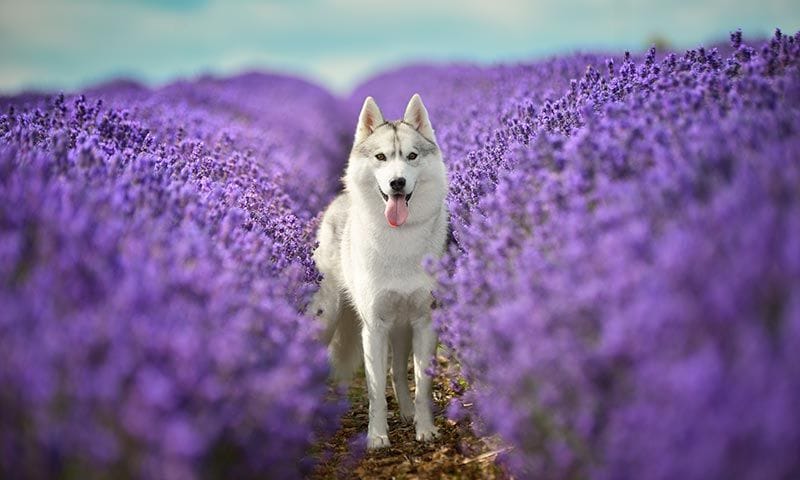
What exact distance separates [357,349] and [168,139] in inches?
82.2

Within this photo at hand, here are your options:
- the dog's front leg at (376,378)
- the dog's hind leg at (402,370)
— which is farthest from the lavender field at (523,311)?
the dog's hind leg at (402,370)

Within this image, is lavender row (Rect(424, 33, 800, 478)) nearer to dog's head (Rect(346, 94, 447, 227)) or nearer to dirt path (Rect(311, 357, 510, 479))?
dirt path (Rect(311, 357, 510, 479))

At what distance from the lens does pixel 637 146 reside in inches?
107

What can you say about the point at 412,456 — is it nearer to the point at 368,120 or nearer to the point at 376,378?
the point at 376,378

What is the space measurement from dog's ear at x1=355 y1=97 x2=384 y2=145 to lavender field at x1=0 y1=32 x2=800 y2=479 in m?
0.99

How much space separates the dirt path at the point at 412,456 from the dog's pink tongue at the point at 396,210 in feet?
3.58

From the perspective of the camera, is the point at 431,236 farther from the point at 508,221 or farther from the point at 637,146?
the point at 637,146

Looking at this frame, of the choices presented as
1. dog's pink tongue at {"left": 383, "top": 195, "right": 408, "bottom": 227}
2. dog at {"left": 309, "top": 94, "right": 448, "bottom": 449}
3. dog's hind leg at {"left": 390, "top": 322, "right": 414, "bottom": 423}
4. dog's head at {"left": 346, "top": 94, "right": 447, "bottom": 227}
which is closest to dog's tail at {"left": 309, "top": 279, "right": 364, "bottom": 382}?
dog at {"left": 309, "top": 94, "right": 448, "bottom": 449}

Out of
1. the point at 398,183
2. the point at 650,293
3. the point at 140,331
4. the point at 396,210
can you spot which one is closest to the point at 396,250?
the point at 396,210

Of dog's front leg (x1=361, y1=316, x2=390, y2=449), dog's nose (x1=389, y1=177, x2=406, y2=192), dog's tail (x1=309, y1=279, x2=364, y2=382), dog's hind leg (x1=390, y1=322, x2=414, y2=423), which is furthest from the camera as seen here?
dog's tail (x1=309, y1=279, x2=364, y2=382)

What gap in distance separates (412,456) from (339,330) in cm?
122

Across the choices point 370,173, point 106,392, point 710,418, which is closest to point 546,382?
point 710,418

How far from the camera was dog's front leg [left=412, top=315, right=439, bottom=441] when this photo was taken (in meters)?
3.70

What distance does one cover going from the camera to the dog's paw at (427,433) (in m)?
3.68
